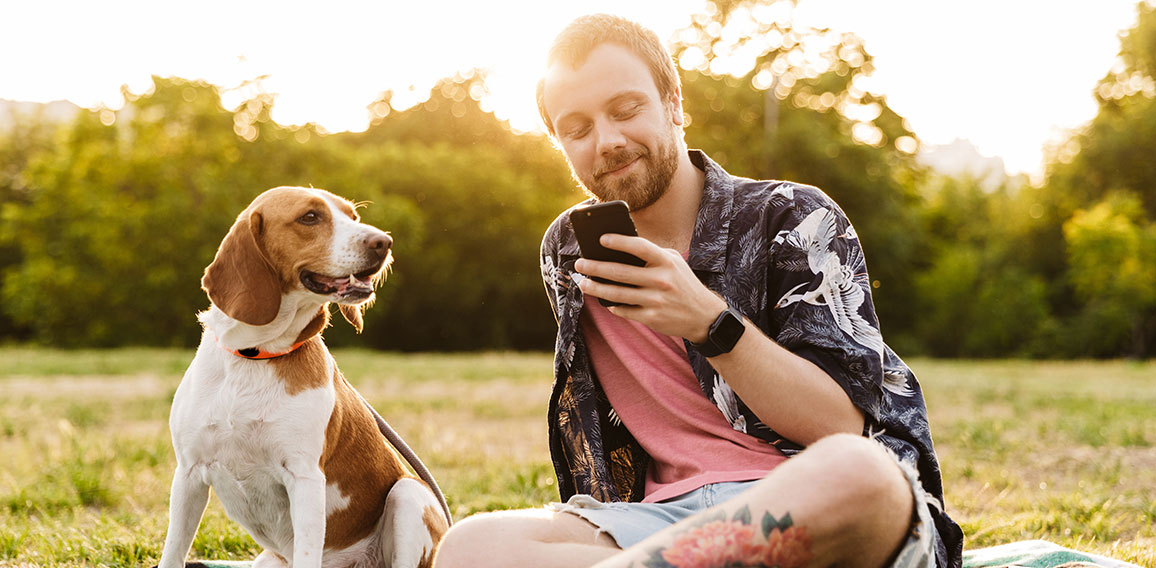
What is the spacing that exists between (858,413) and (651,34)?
4.56 feet

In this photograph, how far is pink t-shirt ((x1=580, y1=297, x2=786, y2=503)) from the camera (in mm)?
2607

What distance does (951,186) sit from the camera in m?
43.1

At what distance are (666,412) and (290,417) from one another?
1.28m

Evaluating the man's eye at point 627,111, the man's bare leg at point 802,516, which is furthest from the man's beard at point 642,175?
the man's bare leg at point 802,516

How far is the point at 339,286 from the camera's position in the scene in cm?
326

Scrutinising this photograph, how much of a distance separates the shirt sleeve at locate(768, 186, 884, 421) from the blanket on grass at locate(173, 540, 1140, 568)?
1.37 m

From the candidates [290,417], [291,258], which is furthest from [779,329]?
[291,258]

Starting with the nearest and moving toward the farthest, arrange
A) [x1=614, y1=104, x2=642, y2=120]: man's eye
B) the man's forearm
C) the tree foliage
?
the man's forearm → [x1=614, y1=104, x2=642, y2=120]: man's eye → the tree foliage

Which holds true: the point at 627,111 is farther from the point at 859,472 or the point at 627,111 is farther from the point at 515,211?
the point at 515,211

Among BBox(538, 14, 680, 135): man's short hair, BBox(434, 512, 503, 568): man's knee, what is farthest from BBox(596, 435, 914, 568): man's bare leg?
BBox(538, 14, 680, 135): man's short hair

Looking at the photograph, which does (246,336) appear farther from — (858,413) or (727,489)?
(858,413)

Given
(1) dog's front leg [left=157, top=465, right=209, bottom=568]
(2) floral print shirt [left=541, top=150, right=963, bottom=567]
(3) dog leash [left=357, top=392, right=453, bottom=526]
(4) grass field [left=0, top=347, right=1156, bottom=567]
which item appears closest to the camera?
(2) floral print shirt [left=541, top=150, right=963, bottom=567]

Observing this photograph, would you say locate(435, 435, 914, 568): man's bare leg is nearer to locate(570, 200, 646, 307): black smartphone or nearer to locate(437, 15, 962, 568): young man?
locate(437, 15, 962, 568): young man

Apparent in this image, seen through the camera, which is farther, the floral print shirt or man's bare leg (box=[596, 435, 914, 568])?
the floral print shirt
